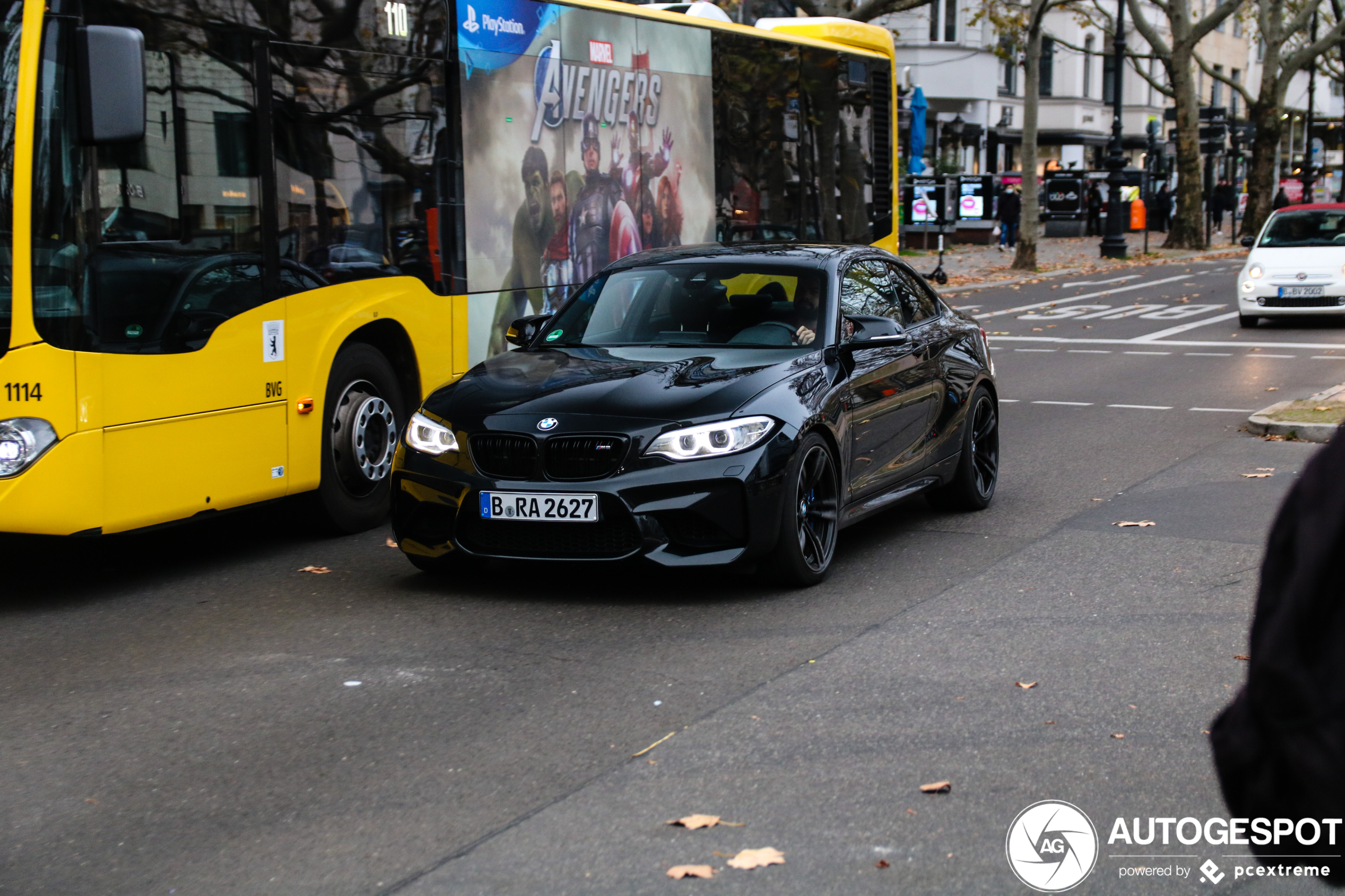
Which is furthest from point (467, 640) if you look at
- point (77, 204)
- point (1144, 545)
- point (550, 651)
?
point (1144, 545)

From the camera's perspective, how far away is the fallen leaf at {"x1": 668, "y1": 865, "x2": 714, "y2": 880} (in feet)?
12.3

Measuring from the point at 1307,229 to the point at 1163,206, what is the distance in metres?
34.8

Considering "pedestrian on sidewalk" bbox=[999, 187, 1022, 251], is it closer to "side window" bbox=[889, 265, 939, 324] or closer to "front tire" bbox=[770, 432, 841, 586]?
"side window" bbox=[889, 265, 939, 324]

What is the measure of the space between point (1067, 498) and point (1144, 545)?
4.73 feet

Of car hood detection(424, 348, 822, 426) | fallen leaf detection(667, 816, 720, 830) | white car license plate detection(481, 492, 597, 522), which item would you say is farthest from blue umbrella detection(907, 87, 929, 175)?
fallen leaf detection(667, 816, 720, 830)

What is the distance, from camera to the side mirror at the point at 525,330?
816cm

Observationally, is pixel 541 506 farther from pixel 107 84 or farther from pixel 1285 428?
pixel 1285 428

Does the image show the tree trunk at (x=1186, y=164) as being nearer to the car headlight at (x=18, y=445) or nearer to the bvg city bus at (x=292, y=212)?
the bvg city bus at (x=292, y=212)

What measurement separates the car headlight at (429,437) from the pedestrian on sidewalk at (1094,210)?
46.5 metres

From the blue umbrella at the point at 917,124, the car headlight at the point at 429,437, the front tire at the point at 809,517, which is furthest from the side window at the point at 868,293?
the blue umbrella at the point at 917,124

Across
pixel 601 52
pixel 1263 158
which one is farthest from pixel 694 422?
pixel 1263 158

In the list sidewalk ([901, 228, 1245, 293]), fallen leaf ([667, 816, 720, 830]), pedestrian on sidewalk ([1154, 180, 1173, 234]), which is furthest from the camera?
pedestrian on sidewalk ([1154, 180, 1173, 234])

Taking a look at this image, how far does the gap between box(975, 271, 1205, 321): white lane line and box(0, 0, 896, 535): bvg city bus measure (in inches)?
522

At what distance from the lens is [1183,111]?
4353 cm
